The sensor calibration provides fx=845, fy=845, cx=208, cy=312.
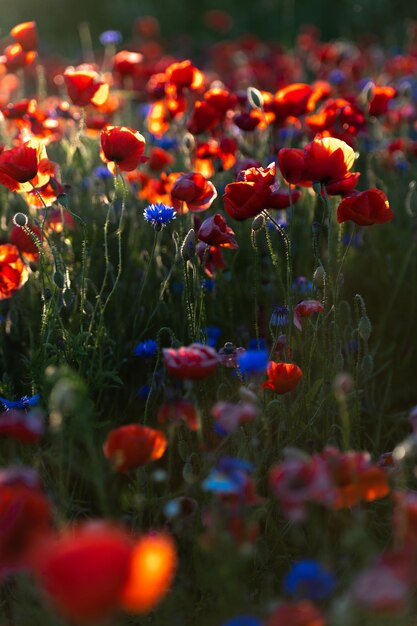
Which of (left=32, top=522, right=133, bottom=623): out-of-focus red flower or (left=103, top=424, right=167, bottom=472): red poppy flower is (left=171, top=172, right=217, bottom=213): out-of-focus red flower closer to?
(left=103, top=424, right=167, bottom=472): red poppy flower

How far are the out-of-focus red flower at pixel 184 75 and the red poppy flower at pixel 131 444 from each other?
1787 mm

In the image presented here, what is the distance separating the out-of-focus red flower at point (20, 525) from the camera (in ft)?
→ 3.35

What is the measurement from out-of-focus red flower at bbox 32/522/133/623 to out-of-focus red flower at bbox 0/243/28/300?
135 cm

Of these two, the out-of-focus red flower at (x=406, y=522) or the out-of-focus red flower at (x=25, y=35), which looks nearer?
the out-of-focus red flower at (x=406, y=522)

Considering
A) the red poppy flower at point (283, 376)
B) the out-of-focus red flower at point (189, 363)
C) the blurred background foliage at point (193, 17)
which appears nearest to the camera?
the out-of-focus red flower at point (189, 363)

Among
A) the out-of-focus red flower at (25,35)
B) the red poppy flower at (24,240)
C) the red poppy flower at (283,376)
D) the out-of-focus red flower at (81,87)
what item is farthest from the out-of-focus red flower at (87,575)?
the out-of-focus red flower at (25,35)

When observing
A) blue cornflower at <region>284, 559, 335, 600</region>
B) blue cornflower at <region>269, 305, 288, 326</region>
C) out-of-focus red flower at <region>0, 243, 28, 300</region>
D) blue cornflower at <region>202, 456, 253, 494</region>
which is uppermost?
blue cornflower at <region>202, 456, 253, 494</region>

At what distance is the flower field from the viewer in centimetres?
112

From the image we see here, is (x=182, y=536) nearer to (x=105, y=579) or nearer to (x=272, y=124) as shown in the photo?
(x=105, y=579)

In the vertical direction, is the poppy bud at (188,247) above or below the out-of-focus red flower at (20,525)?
below

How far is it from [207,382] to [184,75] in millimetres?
1171

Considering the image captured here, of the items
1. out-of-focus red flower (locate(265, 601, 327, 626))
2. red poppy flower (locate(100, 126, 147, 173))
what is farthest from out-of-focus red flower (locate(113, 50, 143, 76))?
out-of-focus red flower (locate(265, 601, 327, 626))

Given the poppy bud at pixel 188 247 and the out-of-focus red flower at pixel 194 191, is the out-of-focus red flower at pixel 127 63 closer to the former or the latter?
the out-of-focus red flower at pixel 194 191

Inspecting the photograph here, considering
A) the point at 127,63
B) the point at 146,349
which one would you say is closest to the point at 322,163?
the point at 146,349
